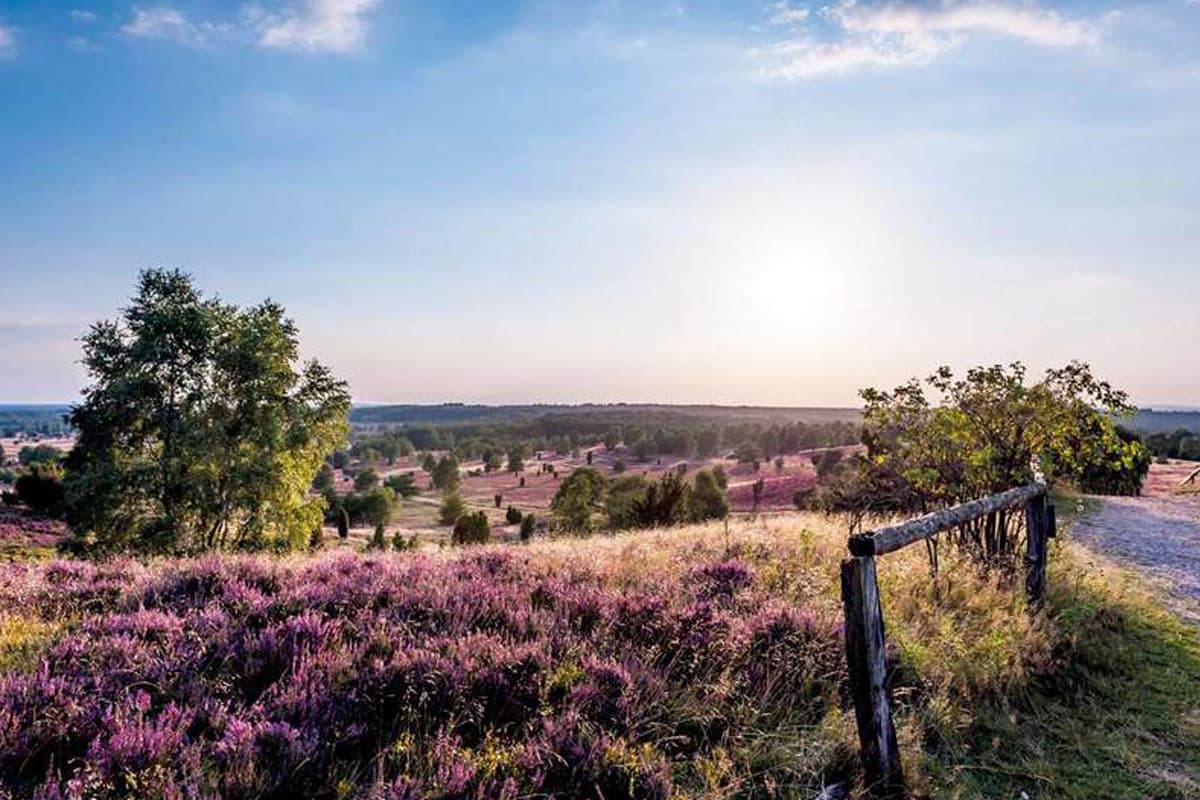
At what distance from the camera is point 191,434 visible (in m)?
27.7

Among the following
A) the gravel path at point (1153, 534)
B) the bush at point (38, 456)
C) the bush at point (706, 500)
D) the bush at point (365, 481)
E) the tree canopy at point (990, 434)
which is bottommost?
the bush at point (365, 481)

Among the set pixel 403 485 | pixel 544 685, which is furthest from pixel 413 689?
pixel 403 485

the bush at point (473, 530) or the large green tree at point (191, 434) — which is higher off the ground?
the large green tree at point (191, 434)

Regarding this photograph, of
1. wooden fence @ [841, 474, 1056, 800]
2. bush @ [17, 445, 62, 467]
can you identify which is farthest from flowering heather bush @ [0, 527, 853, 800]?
bush @ [17, 445, 62, 467]

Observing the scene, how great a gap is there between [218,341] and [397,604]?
27.8 meters

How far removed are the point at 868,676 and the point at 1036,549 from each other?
5.34 metres

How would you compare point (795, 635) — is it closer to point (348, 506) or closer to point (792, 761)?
point (792, 761)

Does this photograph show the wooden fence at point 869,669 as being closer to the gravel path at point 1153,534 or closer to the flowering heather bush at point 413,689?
the flowering heather bush at point 413,689

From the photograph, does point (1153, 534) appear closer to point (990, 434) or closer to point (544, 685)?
point (990, 434)

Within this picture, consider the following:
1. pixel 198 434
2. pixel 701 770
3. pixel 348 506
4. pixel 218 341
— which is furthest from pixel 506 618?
pixel 348 506

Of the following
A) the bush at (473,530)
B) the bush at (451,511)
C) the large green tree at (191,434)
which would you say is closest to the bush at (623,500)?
the bush at (473,530)

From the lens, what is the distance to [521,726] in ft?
14.1

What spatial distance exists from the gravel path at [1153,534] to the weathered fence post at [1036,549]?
14.4 ft

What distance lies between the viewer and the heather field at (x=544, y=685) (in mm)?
3658
